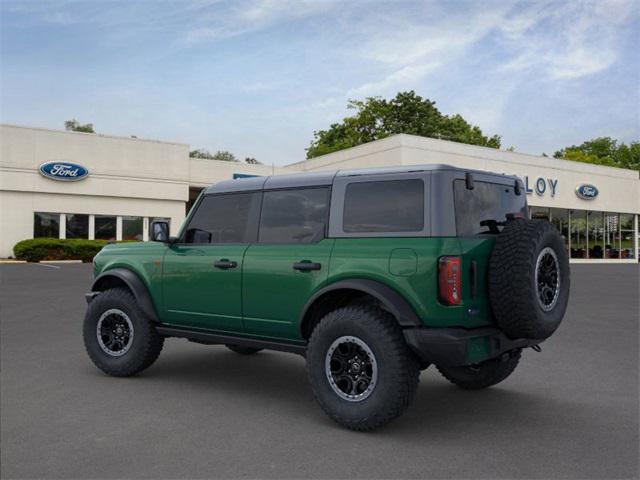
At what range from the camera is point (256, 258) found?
5.37 meters

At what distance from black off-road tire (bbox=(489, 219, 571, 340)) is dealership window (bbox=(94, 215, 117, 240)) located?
111 ft

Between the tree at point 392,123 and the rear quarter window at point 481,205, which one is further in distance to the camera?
the tree at point 392,123

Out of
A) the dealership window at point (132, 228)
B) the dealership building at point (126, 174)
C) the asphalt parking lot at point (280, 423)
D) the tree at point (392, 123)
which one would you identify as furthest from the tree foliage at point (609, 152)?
the asphalt parking lot at point (280, 423)

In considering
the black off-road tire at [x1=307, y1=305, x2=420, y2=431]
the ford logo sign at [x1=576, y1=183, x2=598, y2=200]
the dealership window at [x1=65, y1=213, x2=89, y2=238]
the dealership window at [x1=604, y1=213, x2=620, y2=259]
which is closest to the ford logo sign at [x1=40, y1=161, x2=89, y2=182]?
the dealership window at [x1=65, y1=213, x2=89, y2=238]

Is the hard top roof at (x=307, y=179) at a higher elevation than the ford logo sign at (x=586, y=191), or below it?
below

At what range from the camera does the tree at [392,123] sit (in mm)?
61875

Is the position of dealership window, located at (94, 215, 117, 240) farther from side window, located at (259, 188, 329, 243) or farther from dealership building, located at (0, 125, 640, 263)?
side window, located at (259, 188, 329, 243)

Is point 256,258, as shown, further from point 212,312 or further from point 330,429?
point 330,429

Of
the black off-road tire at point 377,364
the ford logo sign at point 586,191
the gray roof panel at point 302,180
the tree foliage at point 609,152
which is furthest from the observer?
the tree foliage at point 609,152

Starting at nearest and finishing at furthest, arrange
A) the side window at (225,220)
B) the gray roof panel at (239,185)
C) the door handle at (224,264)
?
the door handle at (224,264) → the side window at (225,220) → the gray roof panel at (239,185)

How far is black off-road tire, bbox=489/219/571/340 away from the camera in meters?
4.46

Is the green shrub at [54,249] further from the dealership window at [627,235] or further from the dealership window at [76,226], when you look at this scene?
the dealership window at [627,235]

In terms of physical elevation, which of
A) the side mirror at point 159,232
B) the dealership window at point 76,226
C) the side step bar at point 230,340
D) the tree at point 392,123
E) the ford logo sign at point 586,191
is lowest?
the side step bar at point 230,340

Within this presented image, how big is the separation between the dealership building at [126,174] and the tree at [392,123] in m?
19.2
